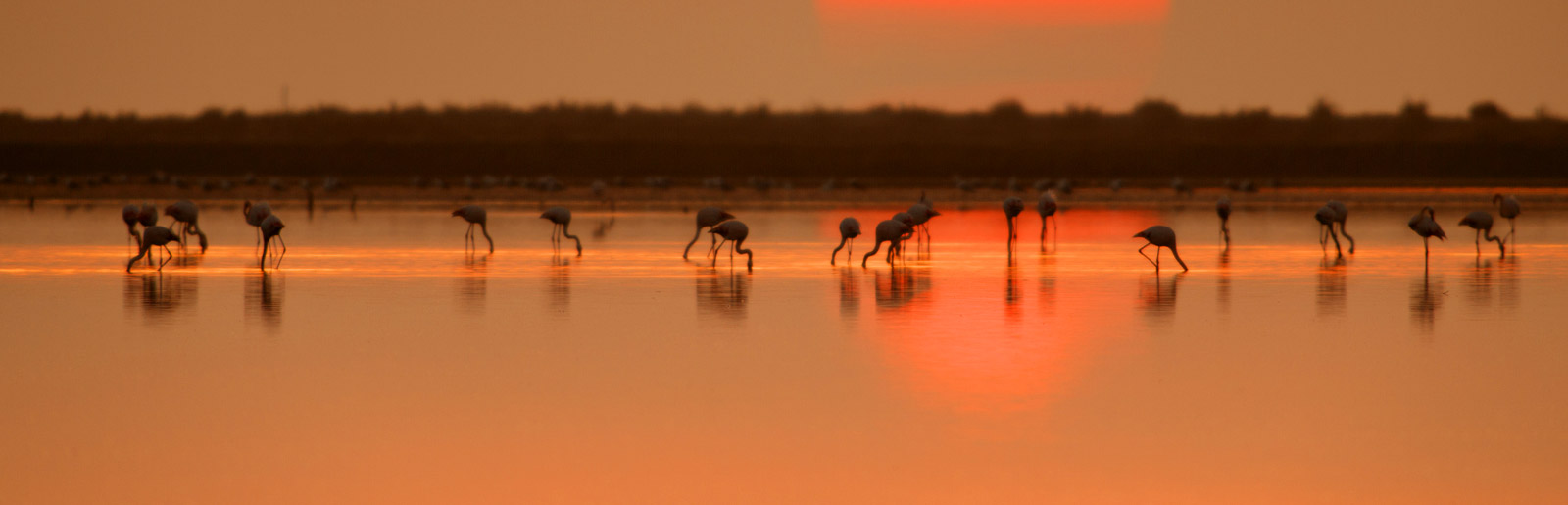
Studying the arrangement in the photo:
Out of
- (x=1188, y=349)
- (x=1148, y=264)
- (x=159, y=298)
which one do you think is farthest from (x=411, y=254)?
(x=1188, y=349)

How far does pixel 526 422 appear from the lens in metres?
8.61

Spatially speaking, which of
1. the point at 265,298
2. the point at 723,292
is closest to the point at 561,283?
the point at 723,292

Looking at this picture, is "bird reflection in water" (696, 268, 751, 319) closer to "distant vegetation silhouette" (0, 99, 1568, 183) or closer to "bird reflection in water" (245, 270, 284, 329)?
"bird reflection in water" (245, 270, 284, 329)

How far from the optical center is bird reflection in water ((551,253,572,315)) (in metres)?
14.9

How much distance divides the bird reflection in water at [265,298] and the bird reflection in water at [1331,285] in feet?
29.7

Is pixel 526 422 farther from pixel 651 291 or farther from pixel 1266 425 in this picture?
pixel 651 291

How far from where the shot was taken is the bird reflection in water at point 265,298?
543 inches

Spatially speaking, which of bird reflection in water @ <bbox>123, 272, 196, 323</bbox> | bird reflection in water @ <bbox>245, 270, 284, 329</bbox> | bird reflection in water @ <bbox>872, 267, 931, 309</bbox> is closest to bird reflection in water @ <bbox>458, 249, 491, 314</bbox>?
bird reflection in water @ <bbox>245, 270, 284, 329</bbox>

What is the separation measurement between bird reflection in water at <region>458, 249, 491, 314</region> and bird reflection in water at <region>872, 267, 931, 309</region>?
12.4 ft

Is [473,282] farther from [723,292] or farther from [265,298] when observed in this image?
[723,292]

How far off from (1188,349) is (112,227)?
26.2 m

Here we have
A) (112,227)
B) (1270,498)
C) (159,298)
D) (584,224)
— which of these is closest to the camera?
(1270,498)

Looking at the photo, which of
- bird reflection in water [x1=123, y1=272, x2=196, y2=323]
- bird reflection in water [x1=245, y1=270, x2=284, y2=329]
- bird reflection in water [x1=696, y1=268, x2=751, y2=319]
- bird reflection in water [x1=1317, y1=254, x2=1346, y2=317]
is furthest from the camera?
bird reflection in water [x1=1317, y1=254, x2=1346, y2=317]

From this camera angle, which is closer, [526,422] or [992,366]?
[526,422]
